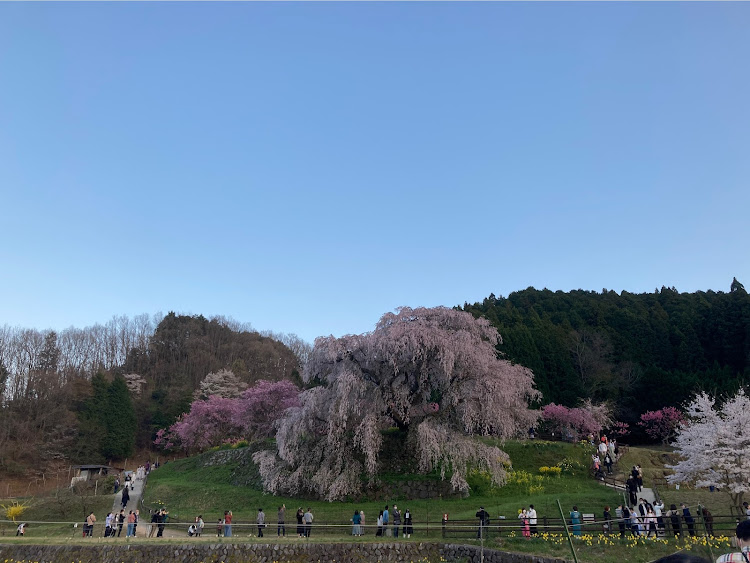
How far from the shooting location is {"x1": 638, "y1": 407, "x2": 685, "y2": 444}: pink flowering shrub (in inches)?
1508

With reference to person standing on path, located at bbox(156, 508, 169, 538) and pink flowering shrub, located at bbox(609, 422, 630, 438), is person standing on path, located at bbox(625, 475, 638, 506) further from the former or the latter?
pink flowering shrub, located at bbox(609, 422, 630, 438)

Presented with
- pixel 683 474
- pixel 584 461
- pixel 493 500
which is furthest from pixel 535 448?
pixel 683 474

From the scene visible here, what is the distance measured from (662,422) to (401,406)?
24.6 meters

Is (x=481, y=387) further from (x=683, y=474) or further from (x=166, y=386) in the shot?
(x=166, y=386)

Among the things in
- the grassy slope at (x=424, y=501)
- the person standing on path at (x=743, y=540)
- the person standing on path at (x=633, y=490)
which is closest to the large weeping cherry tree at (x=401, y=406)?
the grassy slope at (x=424, y=501)

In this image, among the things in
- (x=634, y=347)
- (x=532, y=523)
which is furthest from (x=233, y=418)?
(x=634, y=347)

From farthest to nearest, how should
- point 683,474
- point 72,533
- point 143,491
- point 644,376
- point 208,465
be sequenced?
1. point 644,376
2. point 208,465
3. point 143,491
4. point 72,533
5. point 683,474

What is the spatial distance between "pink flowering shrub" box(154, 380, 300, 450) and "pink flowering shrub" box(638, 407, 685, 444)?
1059 inches

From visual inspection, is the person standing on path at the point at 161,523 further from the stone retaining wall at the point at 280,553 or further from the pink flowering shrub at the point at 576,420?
the pink flowering shrub at the point at 576,420

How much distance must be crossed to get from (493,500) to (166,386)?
5186 centimetres

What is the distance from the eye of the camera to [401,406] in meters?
27.0

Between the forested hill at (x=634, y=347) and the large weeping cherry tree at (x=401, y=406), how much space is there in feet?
67.4

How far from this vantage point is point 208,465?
36188 millimetres

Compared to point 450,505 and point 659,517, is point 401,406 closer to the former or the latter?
point 450,505
